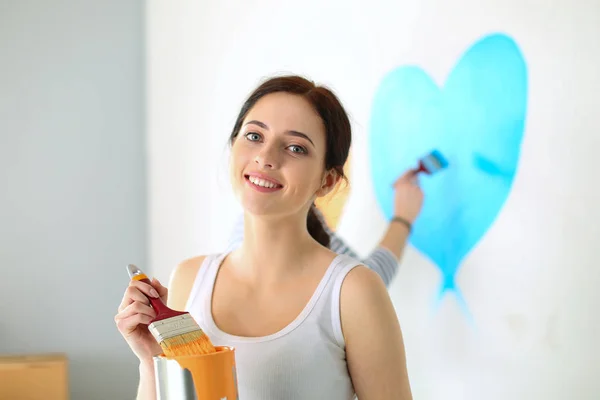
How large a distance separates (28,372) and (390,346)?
64.3 inches

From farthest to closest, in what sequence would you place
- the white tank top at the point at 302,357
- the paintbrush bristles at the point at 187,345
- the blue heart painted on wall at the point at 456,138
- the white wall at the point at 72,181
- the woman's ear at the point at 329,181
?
the white wall at the point at 72,181, the blue heart painted on wall at the point at 456,138, the woman's ear at the point at 329,181, the white tank top at the point at 302,357, the paintbrush bristles at the point at 187,345

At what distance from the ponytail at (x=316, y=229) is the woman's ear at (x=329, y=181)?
14 centimetres

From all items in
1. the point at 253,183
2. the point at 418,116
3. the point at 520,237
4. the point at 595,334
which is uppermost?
the point at 418,116

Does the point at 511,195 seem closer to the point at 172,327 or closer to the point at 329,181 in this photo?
the point at 329,181

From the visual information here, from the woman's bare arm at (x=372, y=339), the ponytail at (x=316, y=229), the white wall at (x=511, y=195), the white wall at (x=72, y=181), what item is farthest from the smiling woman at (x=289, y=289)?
the white wall at (x=72, y=181)

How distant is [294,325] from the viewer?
93 cm

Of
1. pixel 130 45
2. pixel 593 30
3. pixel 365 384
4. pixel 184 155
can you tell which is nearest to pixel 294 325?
pixel 365 384

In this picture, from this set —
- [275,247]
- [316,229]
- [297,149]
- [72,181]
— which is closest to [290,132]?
[297,149]

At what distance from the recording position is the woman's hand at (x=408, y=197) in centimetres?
137

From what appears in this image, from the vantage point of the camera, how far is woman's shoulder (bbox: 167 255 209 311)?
1.04m

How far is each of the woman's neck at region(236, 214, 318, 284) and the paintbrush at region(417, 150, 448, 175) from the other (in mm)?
406

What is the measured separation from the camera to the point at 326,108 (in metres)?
1.01

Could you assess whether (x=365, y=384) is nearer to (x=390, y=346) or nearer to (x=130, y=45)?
(x=390, y=346)

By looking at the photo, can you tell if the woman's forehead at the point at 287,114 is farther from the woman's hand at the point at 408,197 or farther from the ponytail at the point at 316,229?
the woman's hand at the point at 408,197
